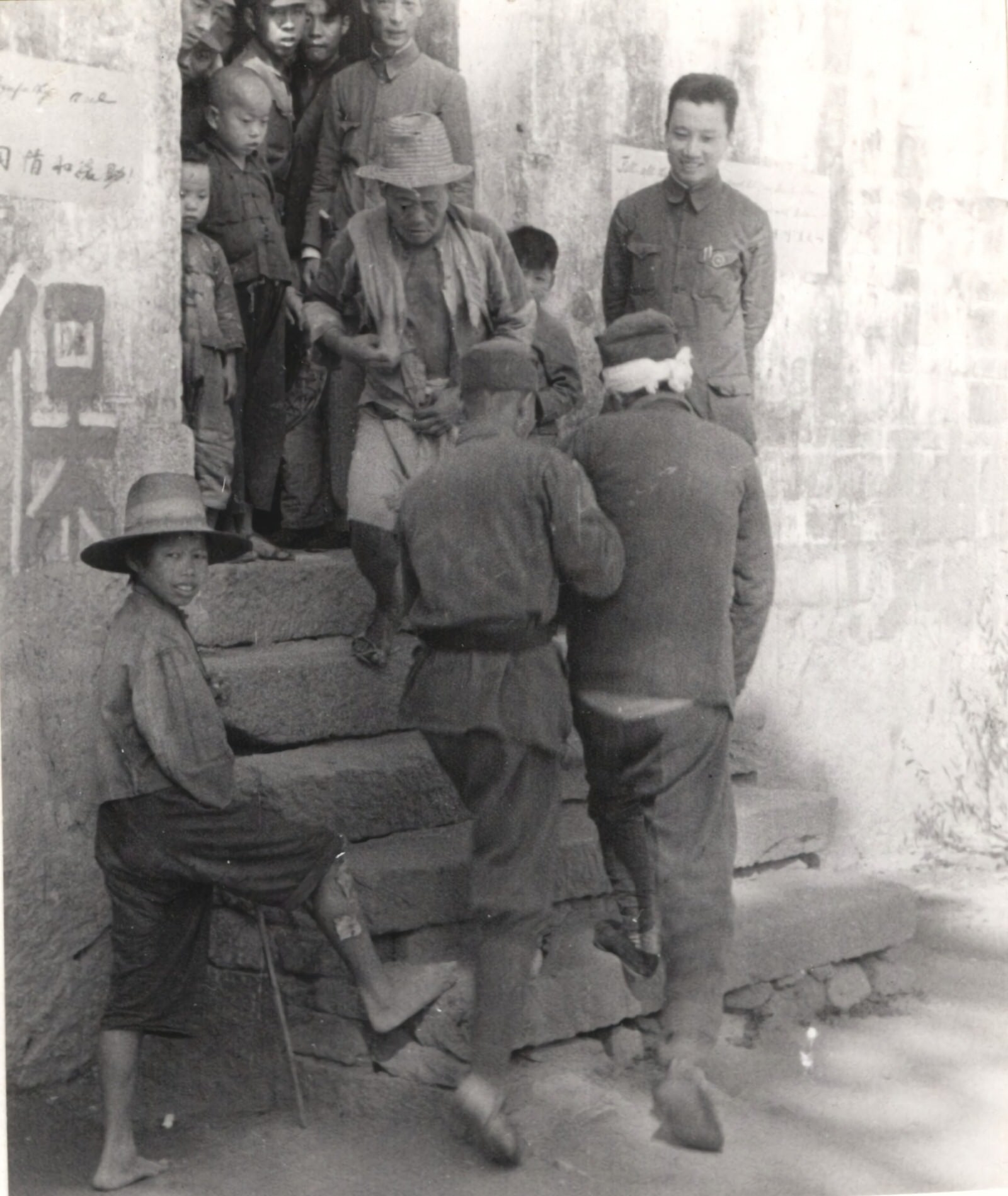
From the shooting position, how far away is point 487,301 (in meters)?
5.14

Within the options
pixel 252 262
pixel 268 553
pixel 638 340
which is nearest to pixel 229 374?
pixel 252 262

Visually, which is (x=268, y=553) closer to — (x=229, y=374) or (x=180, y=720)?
(x=229, y=374)

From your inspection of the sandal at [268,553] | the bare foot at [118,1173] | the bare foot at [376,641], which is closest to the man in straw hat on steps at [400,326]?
the bare foot at [376,641]

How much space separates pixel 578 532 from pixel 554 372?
144cm

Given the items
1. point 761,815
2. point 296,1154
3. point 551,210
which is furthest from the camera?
point 551,210

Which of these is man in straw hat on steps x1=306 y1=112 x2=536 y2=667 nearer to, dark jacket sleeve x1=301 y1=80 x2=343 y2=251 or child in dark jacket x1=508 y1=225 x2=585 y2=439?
child in dark jacket x1=508 y1=225 x2=585 y2=439

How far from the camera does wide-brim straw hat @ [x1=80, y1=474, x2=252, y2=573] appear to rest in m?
4.14

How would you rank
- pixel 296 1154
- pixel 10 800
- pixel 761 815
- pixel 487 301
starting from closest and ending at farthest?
1. pixel 296 1154
2. pixel 10 800
3. pixel 487 301
4. pixel 761 815

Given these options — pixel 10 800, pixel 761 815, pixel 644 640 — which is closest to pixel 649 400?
pixel 644 640

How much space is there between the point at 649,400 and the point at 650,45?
1859mm

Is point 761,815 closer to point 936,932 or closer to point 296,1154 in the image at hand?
point 936,932

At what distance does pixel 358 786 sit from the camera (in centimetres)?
492

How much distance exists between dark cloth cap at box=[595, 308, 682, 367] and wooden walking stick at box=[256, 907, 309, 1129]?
171 centimetres

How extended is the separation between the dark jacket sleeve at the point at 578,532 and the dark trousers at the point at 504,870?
1.44 ft
